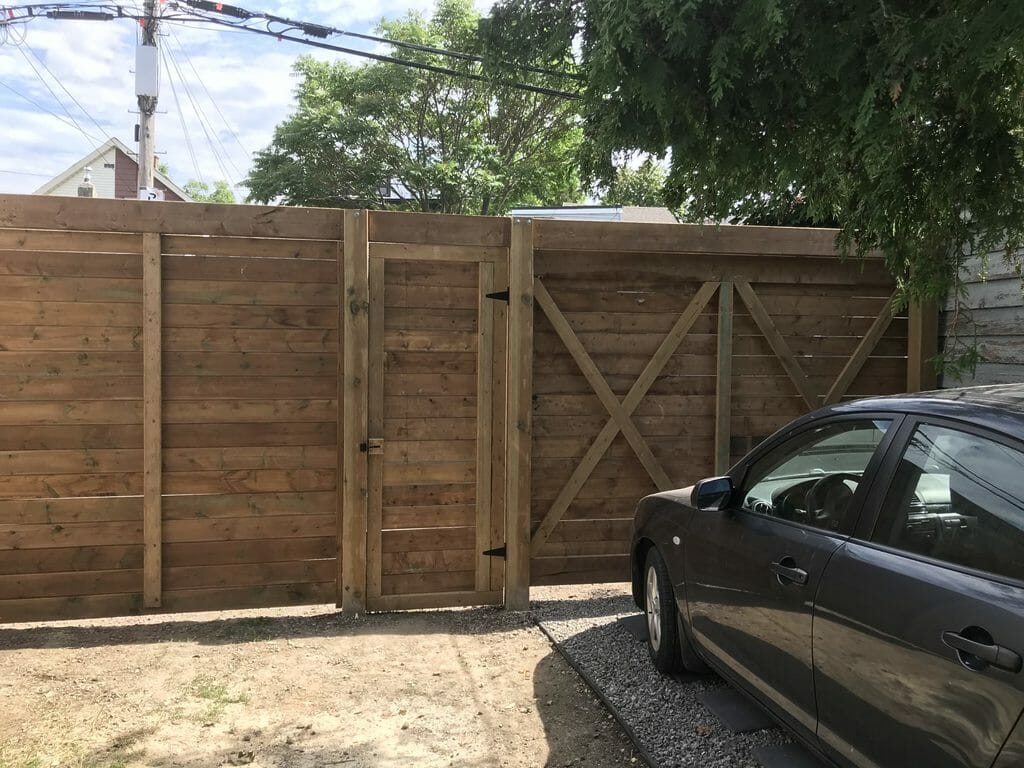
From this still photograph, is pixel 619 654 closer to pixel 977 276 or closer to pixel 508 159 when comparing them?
pixel 977 276

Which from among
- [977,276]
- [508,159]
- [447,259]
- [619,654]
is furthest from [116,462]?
[508,159]

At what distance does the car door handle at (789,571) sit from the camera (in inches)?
106

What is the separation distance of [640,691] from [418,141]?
20.4 metres

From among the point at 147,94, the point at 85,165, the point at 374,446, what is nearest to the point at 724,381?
the point at 374,446

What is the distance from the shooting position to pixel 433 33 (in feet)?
71.1

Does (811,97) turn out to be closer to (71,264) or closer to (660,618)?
(660,618)

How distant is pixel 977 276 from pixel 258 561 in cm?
546

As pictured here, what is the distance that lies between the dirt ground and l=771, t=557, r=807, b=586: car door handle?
48.1 inches

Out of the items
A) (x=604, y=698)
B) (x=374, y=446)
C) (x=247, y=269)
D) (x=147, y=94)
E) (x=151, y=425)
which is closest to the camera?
(x=604, y=698)

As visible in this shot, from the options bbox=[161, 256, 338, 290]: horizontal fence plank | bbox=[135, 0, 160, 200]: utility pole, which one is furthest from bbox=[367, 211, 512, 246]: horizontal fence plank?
bbox=[135, 0, 160, 200]: utility pole

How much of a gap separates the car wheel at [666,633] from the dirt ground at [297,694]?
46cm

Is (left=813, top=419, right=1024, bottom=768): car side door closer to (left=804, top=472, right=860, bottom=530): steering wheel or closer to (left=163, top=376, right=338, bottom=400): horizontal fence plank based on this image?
(left=804, top=472, right=860, bottom=530): steering wheel

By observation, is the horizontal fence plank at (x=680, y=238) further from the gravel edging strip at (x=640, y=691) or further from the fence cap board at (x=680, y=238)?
the gravel edging strip at (x=640, y=691)

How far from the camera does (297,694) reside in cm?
397
